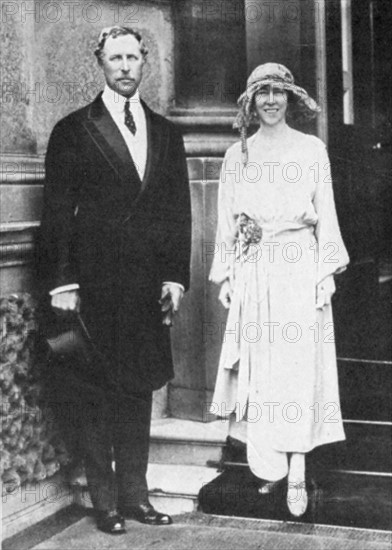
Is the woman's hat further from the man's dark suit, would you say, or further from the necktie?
the necktie

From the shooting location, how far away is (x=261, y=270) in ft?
17.3

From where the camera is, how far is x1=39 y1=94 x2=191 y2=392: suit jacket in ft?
16.8

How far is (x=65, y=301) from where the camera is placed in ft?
16.7

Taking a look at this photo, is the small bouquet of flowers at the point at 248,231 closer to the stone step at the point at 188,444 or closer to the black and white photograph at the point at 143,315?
the black and white photograph at the point at 143,315

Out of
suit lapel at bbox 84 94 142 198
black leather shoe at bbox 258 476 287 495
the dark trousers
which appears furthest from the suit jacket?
black leather shoe at bbox 258 476 287 495

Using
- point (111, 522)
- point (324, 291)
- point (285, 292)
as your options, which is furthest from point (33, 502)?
point (324, 291)

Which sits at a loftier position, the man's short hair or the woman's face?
the man's short hair

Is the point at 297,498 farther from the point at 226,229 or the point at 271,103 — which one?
the point at 271,103

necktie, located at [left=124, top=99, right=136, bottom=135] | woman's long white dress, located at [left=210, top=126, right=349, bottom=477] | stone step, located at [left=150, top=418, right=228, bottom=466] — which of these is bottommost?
stone step, located at [left=150, top=418, right=228, bottom=466]

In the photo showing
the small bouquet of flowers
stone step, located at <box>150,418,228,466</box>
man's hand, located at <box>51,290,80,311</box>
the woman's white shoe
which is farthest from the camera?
stone step, located at <box>150,418,228,466</box>

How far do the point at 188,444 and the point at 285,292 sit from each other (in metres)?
1.14

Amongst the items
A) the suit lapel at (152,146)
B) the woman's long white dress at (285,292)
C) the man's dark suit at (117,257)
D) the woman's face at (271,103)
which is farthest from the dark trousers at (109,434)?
the woman's face at (271,103)

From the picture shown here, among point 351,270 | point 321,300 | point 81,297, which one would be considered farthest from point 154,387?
point 351,270

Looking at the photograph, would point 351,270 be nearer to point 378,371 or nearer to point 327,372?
point 378,371
